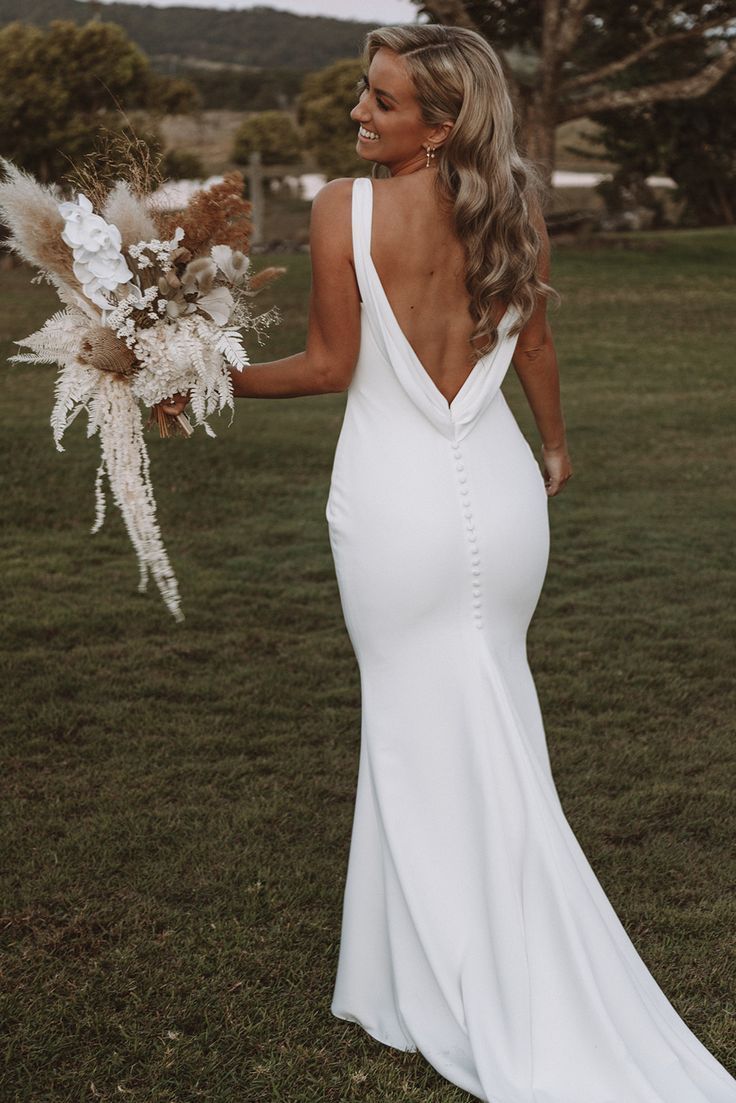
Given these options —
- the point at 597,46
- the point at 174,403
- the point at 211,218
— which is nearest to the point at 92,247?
the point at 211,218

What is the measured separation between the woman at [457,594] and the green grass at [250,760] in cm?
36

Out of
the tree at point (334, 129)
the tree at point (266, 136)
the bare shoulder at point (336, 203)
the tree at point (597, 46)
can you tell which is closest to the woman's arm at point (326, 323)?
the bare shoulder at point (336, 203)

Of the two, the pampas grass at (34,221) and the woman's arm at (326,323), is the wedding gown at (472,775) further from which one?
the pampas grass at (34,221)

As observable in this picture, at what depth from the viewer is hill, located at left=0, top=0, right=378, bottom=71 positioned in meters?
64.8

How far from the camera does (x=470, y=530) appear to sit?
282cm

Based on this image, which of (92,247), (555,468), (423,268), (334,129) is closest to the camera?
(92,247)

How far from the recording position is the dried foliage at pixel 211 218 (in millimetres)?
2658

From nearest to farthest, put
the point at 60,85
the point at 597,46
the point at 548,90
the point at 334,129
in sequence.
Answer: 1. the point at 548,90
2. the point at 597,46
3. the point at 60,85
4. the point at 334,129

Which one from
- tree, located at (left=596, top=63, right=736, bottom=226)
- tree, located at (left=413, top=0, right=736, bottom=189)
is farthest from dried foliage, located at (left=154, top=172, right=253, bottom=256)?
tree, located at (left=596, top=63, right=736, bottom=226)

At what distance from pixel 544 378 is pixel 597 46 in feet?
76.4

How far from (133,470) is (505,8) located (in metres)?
21.4

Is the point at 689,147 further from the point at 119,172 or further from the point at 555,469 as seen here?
the point at 119,172

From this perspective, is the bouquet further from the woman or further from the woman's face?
the woman's face

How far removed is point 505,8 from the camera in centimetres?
2186
